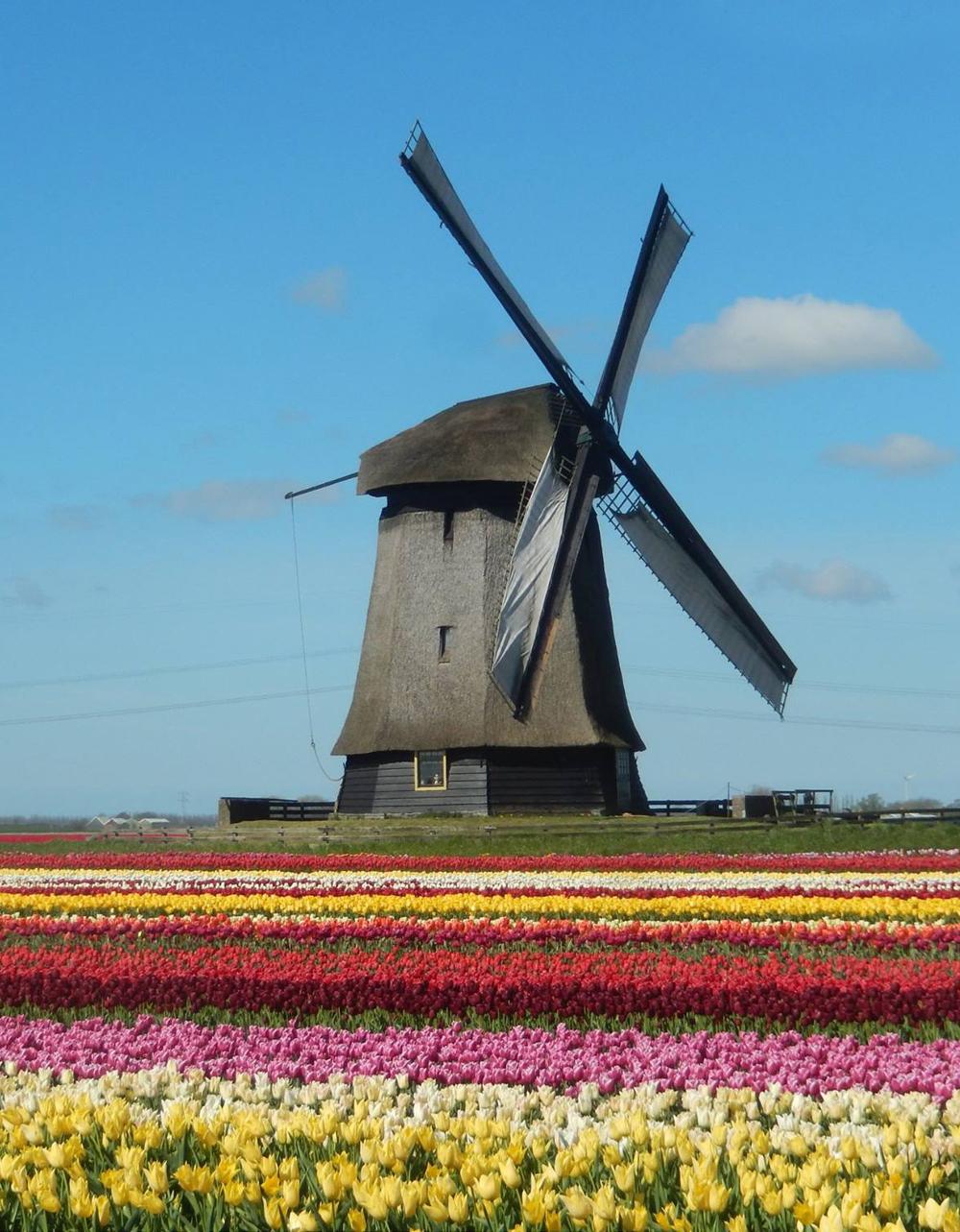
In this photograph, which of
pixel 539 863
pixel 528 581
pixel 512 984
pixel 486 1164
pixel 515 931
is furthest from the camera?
pixel 528 581

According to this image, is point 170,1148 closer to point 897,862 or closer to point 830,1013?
point 830,1013

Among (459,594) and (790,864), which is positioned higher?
(459,594)

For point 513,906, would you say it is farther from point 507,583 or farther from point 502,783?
point 502,783

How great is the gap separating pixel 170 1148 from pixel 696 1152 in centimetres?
203

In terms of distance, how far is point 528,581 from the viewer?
30.9 metres

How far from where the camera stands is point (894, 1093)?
7.98 m

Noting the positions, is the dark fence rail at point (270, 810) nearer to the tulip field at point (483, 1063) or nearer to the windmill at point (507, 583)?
the windmill at point (507, 583)

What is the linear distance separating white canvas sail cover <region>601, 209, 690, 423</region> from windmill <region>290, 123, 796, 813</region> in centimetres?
4

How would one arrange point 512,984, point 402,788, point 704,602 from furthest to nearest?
point 402,788, point 704,602, point 512,984

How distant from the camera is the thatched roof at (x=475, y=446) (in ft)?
111

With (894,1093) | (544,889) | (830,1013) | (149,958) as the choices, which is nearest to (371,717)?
(544,889)

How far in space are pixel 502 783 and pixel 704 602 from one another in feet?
18.0

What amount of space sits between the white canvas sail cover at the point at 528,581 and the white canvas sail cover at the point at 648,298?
2.71m

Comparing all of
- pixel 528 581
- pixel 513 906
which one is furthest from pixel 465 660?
pixel 513 906
